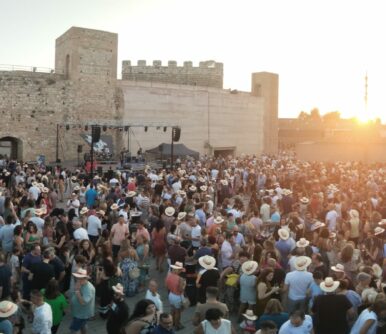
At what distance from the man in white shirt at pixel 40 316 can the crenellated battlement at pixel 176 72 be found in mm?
38494

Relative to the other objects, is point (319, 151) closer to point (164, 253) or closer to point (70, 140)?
point (70, 140)

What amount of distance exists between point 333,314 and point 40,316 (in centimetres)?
360

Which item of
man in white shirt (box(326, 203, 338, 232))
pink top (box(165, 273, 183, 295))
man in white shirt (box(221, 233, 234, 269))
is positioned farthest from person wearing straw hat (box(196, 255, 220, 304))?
man in white shirt (box(326, 203, 338, 232))

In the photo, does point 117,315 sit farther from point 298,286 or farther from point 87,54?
point 87,54

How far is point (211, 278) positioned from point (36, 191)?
7.78 m

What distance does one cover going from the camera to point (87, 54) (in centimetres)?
3045

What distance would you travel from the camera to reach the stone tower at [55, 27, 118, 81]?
3005 centimetres

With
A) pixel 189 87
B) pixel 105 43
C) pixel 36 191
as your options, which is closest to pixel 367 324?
pixel 36 191

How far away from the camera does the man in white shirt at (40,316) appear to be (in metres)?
5.73

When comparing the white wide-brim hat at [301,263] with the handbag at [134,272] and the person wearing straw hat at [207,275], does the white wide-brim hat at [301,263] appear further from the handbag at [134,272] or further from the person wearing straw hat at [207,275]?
the handbag at [134,272]

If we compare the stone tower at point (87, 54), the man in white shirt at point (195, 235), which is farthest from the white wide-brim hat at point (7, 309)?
the stone tower at point (87, 54)

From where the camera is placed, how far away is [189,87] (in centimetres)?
3762

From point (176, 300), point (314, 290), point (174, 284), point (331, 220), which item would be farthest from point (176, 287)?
point (331, 220)

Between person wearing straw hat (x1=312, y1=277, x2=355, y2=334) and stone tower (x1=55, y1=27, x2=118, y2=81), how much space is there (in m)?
26.6
